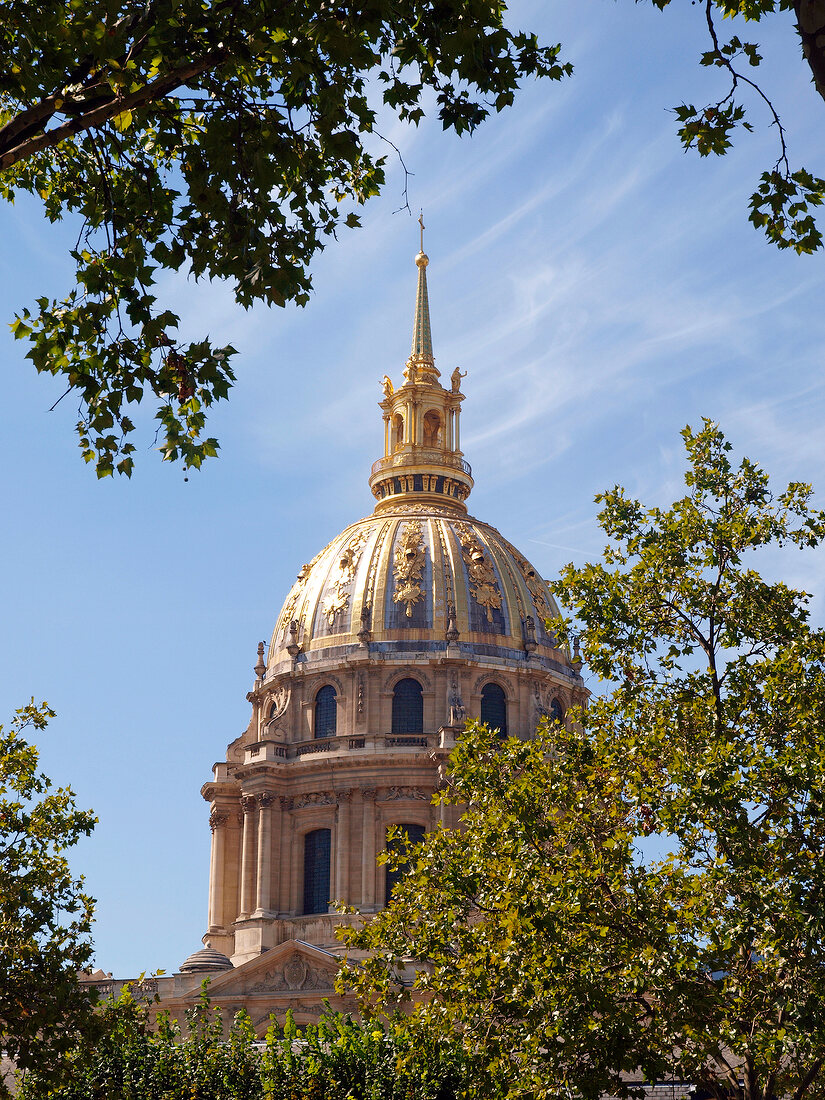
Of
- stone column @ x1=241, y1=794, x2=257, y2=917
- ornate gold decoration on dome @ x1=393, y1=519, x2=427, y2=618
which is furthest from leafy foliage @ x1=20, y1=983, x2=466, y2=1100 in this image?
ornate gold decoration on dome @ x1=393, y1=519, x2=427, y2=618

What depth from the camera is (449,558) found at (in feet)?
269

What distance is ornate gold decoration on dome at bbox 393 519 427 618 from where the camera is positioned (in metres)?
80.6

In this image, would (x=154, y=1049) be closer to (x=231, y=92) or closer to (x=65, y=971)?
(x=65, y=971)

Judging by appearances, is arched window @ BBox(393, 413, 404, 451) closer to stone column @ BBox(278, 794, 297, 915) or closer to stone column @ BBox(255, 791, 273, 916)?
stone column @ BBox(278, 794, 297, 915)

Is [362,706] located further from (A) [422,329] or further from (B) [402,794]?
(A) [422,329]

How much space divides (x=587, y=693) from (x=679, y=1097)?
45612 millimetres

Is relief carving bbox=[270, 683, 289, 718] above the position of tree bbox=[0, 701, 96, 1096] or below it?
above

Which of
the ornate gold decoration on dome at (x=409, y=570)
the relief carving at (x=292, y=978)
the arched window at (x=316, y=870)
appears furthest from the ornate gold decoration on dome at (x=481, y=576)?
the relief carving at (x=292, y=978)

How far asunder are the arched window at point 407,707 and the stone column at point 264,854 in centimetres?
753

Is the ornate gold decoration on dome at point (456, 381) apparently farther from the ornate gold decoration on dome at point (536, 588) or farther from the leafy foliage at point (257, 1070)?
the leafy foliage at point (257, 1070)

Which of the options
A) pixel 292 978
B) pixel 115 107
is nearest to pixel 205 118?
pixel 115 107

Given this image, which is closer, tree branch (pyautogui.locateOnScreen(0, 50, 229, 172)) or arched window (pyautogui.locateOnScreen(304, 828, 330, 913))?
tree branch (pyautogui.locateOnScreen(0, 50, 229, 172))

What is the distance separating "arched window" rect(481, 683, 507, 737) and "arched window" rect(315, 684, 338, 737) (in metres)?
7.73

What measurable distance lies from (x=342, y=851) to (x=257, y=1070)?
4078 centimetres
